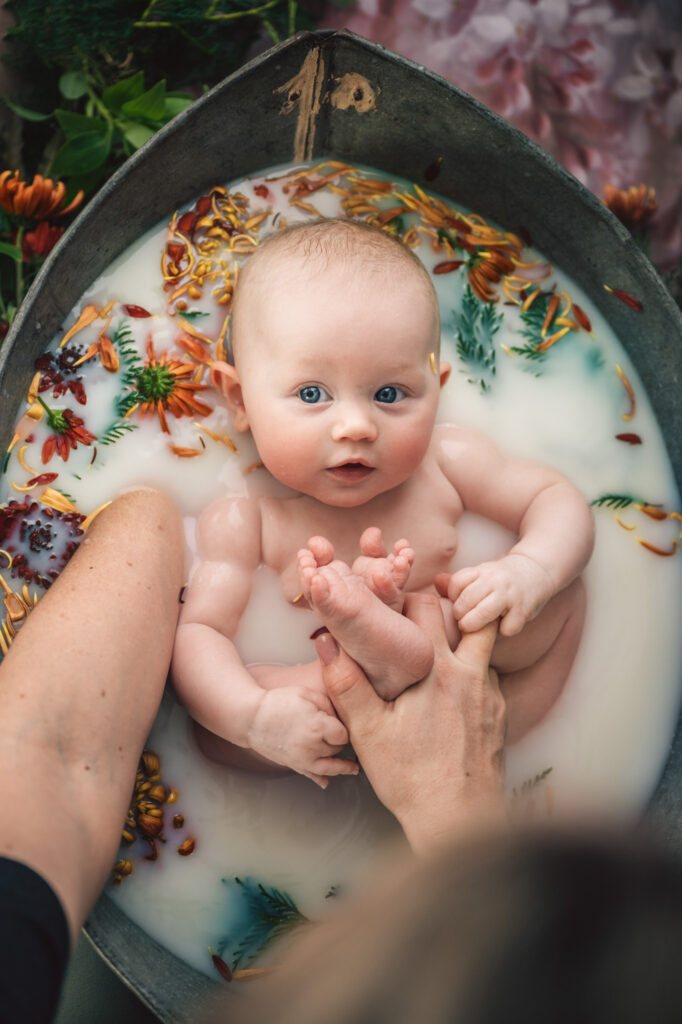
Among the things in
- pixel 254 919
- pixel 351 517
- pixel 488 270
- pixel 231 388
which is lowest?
pixel 254 919

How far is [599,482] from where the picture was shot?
3.63 feet

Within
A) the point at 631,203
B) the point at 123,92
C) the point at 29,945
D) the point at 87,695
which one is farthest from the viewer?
the point at 631,203

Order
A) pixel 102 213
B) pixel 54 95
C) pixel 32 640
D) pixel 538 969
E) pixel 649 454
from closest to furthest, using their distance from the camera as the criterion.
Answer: pixel 538 969
pixel 32 640
pixel 102 213
pixel 649 454
pixel 54 95

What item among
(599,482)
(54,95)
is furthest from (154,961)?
(54,95)

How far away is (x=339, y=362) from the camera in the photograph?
91 cm

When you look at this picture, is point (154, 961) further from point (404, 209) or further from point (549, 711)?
point (404, 209)

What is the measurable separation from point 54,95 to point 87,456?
27.8 inches

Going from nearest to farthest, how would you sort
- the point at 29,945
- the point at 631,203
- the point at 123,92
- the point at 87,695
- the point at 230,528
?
the point at 29,945, the point at 87,695, the point at 230,528, the point at 123,92, the point at 631,203

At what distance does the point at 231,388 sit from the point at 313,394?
14 cm

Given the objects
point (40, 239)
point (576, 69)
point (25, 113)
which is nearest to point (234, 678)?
point (40, 239)

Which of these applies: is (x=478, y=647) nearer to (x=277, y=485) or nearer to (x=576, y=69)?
(x=277, y=485)

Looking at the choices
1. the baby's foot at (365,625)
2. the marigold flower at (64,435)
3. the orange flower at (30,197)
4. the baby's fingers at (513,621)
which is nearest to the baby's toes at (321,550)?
the baby's foot at (365,625)

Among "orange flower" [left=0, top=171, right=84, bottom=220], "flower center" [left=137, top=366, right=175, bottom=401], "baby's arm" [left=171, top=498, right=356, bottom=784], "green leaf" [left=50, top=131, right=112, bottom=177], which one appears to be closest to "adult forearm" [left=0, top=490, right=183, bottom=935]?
"baby's arm" [left=171, top=498, right=356, bottom=784]

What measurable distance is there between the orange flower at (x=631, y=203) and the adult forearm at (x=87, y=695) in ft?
3.05
